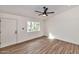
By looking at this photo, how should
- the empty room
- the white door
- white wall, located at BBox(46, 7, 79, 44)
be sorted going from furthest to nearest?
white wall, located at BBox(46, 7, 79, 44), the empty room, the white door

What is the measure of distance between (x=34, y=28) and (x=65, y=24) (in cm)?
110

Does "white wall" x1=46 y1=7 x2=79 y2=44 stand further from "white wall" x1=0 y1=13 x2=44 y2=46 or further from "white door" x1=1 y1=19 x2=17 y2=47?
"white door" x1=1 y1=19 x2=17 y2=47

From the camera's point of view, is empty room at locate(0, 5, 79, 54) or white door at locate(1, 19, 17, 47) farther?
empty room at locate(0, 5, 79, 54)

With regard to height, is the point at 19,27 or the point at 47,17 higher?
the point at 47,17

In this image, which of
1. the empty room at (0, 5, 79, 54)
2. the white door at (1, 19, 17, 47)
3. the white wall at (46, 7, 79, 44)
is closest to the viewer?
the white door at (1, 19, 17, 47)

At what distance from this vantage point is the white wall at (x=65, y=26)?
10.0 ft

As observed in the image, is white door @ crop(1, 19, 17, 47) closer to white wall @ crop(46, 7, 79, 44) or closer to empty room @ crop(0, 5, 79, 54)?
empty room @ crop(0, 5, 79, 54)

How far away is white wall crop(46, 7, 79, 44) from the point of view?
3057mm

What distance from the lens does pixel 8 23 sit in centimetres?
312

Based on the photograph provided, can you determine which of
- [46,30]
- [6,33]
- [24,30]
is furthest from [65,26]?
[6,33]

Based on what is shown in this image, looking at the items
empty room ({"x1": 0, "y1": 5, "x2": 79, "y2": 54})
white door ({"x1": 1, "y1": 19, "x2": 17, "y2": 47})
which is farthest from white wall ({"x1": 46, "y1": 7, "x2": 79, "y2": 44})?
white door ({"x1": 1, "y1": 19, "x2": 17, "y2": 47})

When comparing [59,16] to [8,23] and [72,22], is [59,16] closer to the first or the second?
[72,22]

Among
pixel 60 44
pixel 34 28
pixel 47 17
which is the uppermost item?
pixel 47 17
